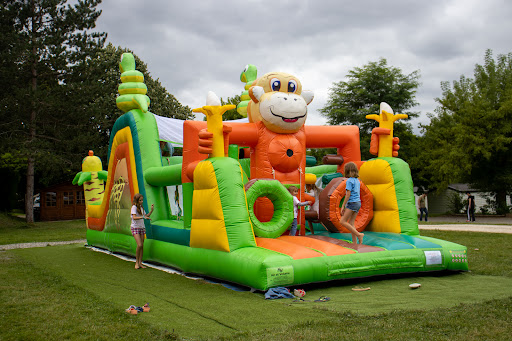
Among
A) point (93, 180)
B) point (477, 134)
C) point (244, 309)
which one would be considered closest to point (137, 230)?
point (244, 309)

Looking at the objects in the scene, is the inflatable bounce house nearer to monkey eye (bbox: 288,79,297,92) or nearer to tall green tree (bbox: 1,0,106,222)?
monkey eye (bbox: 288,79,297,92)

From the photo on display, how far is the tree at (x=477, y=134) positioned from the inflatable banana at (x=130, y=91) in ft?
60.6

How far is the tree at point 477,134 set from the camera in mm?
24281

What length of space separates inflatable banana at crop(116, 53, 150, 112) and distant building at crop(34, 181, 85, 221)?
64.1ft

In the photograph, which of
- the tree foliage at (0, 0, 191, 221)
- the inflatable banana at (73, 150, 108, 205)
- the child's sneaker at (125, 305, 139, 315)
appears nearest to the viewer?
the child's sneaker at (125, 305, 139, 315)

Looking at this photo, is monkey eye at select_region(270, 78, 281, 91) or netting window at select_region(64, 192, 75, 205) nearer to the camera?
monkey eye at select_region(270, 78, 281, 91)

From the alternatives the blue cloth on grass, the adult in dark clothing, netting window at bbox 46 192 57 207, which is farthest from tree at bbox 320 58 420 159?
the blue cloth on grass

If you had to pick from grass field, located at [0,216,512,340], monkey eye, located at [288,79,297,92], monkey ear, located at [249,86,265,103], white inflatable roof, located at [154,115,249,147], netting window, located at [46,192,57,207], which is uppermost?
monkey eye, located at [288,79,297,92]

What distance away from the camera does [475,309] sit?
4.48m

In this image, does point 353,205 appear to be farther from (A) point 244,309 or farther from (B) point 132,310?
(B) point 132,310

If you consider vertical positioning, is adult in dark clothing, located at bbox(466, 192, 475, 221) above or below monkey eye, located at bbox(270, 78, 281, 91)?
below

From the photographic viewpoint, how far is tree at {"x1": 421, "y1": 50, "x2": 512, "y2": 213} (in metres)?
24.3

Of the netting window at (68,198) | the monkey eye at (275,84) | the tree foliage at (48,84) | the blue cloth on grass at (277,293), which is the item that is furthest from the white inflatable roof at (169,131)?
the netting window at (68,198)

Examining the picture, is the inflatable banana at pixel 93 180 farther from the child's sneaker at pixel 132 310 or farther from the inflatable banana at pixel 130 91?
the child's sneaker at pixel 132 310
